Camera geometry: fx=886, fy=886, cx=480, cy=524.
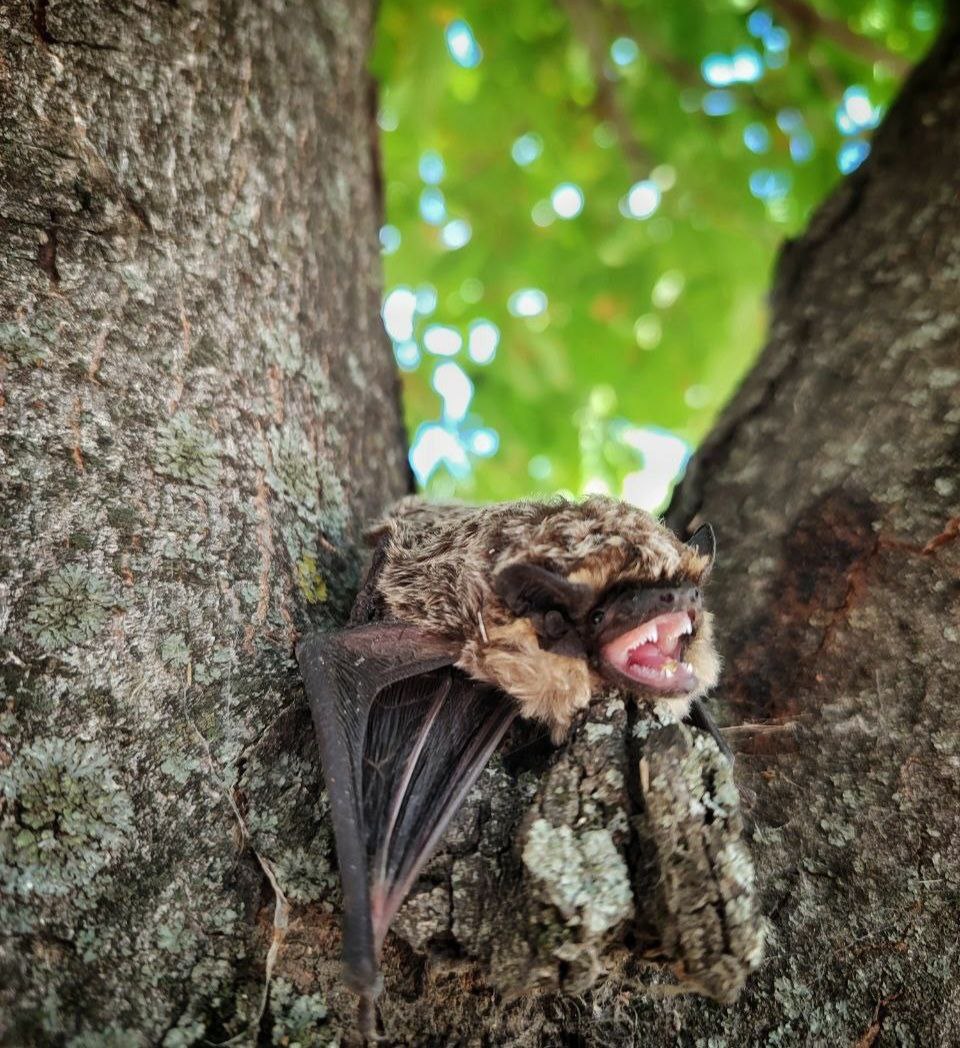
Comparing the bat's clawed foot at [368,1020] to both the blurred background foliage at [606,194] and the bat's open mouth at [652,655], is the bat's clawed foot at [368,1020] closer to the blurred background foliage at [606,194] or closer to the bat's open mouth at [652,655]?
the bat's open mouth at [652,655]

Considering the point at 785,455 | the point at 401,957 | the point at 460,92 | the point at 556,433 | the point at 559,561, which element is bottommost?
the point at 401,957

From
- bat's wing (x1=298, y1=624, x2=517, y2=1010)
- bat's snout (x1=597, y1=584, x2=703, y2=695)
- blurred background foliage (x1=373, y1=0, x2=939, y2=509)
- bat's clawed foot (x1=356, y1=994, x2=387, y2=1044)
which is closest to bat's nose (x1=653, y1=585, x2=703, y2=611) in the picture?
bat's snout (x1=597, y1=584, x2=703, y2=695)

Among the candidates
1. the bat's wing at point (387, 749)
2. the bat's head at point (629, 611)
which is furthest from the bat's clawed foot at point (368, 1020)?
the bat's head at point (629, 611)

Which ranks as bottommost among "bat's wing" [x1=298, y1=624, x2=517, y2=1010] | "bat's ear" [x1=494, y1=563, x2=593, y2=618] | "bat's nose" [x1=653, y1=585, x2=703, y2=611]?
"bat's wing" [x1=298, y1=624, x2=517, y2=1010]

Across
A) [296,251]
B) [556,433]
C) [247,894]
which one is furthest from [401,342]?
[247,894]

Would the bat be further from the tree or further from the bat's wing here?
the tree

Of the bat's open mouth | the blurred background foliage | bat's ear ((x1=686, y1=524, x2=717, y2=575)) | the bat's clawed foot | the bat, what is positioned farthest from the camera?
the blurred background foliage

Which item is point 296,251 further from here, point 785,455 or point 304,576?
point 785,455
